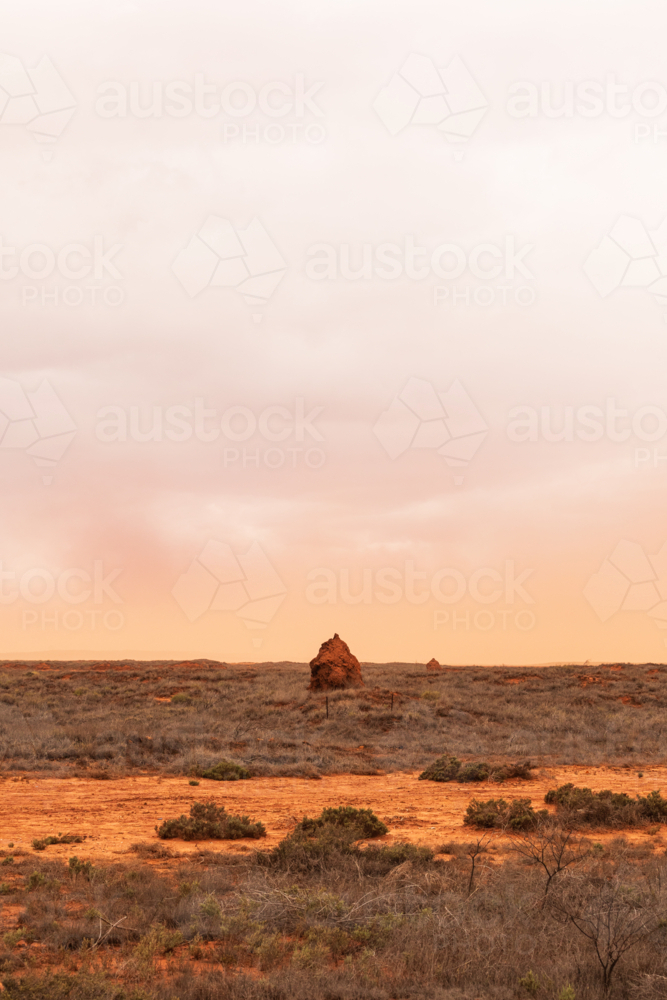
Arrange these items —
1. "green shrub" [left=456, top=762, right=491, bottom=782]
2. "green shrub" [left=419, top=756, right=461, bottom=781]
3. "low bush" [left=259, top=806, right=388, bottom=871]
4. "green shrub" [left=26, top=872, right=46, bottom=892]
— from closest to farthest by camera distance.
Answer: "green shrub" [left=26, top=872, right=46, bottom=892]
"low bush" [left=259, top=806, right=388, bottom=871]
"green shrub" [left=456, top=762, right=491, bottom=782]
"green shrub" [left=419, top=756, right=461, bottom=781]

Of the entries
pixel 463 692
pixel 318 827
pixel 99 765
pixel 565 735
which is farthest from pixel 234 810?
pixel 463 692

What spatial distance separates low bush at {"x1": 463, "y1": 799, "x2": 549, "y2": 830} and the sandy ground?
24cm

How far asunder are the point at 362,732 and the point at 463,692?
30.9 feet

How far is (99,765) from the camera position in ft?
55.5

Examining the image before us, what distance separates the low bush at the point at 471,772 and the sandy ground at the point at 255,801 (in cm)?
30

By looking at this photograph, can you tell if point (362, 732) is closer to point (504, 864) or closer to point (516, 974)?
point (504, 864)

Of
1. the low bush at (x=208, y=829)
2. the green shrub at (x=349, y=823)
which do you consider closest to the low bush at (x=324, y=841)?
the green shrub at (x=349, y=823)

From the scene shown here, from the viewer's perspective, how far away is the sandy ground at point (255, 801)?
10.7 m

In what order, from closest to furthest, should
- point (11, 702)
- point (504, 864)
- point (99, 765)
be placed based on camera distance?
1. point (504, 864)
2. point (99, 765)
3. point (11, 702)

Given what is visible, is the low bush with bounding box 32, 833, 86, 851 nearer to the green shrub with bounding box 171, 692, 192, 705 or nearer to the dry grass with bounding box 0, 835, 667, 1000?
the dry grass with bounding box 0, 835, 667, 1000

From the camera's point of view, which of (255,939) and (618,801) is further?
(618,801)

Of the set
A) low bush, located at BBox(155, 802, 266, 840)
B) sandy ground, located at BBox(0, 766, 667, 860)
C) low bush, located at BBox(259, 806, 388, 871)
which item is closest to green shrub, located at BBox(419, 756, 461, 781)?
sandy ground, located at BBox(0, 766, 667, 860)

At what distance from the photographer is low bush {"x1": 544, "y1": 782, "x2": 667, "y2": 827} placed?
37.0 ft

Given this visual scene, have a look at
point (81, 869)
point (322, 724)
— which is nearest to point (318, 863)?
point (81, 869)
